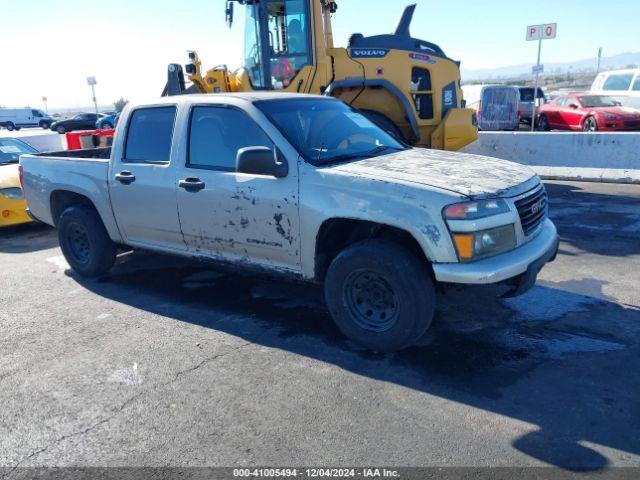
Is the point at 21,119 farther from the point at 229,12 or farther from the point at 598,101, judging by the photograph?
the point at 598,101

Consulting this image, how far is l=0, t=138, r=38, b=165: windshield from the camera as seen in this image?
9031 mm

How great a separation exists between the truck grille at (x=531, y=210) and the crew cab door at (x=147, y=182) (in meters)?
2.87

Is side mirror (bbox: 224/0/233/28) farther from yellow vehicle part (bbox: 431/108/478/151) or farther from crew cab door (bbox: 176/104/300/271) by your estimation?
crew cab door (bbox: 176/104/300/271)

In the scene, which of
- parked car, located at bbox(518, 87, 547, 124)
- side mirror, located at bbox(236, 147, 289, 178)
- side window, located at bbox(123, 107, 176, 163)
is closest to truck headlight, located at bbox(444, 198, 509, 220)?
side mirror, located at bbox(236, 147, 289, 178)

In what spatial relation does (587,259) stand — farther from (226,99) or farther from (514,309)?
(226,99)

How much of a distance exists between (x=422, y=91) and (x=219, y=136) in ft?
22.1

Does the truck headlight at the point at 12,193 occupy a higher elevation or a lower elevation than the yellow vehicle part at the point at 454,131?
lower

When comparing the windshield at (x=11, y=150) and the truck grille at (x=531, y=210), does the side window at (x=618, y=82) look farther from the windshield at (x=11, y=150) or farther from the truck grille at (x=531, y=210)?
the windshield at (x=11, y=150)

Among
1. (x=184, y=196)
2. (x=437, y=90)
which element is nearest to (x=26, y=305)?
(x=184, y=196)

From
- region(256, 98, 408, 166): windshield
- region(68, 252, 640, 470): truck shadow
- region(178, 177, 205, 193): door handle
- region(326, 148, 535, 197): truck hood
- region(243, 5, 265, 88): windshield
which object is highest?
region(243, 5, 265, 88): windshield

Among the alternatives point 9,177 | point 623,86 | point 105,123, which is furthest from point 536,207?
point 105,123

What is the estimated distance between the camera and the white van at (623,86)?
17.5 metres

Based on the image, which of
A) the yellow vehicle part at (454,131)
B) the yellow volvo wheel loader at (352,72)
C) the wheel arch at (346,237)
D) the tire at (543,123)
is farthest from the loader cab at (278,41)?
the tire at (543,123)

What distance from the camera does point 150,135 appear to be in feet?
16.5
